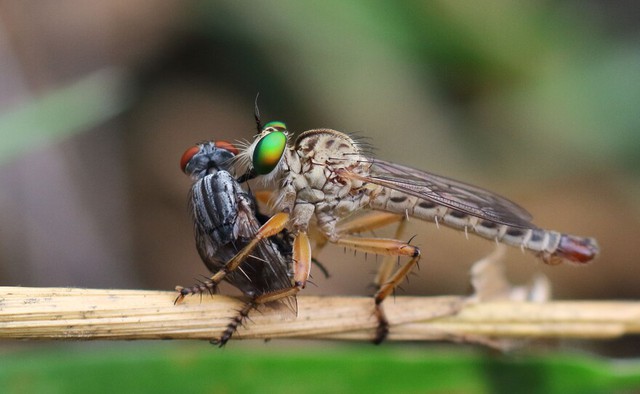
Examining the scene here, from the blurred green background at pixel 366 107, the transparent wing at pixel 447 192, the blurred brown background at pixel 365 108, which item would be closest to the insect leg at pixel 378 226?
the transparent wing at pixel 447 192

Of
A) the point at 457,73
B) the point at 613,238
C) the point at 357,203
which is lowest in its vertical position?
the point at 357,203

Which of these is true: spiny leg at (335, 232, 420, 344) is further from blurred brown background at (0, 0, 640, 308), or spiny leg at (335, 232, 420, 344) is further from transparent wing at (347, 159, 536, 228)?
blurred brown background at (0, 0, 640, 308)

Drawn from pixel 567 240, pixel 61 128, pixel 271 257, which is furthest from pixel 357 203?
pixel 61 128

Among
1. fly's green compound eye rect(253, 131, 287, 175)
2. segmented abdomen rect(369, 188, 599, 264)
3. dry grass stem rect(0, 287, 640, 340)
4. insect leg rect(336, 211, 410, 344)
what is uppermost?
segmented abdomen rect(369, 188, 599, 264)

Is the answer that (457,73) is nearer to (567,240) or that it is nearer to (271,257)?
(567,240)

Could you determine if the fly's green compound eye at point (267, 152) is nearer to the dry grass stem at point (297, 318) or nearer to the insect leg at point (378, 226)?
the insect leg at point (378, 226)

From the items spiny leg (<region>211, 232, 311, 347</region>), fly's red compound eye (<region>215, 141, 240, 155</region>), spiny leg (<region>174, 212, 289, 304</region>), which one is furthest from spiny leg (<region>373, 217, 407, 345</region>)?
fly's red compound eye (<region>215, 141, 240, 155</region>)

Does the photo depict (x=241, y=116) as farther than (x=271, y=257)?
Yes
